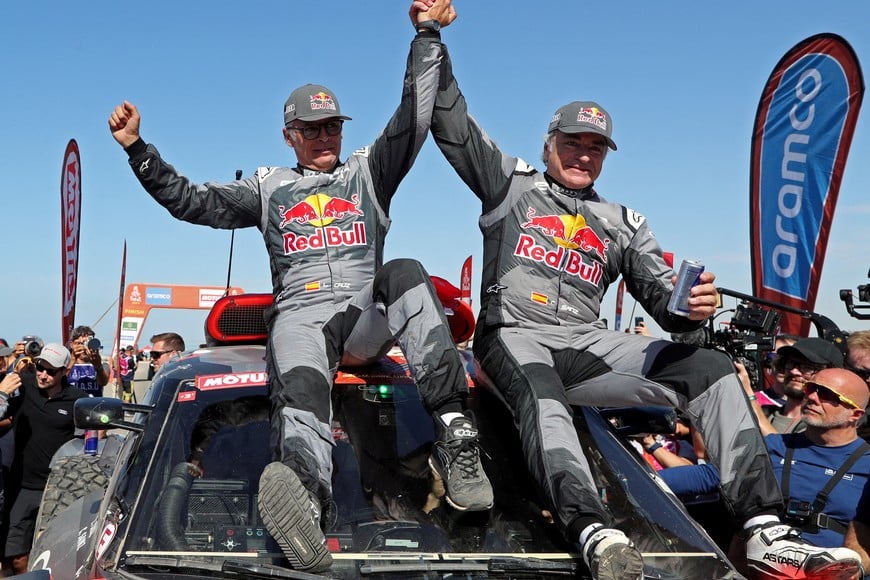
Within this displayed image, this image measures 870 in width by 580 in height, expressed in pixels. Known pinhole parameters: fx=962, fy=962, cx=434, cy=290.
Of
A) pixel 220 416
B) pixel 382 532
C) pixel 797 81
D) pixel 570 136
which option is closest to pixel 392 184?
pixel 570 136

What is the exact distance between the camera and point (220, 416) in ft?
11.2

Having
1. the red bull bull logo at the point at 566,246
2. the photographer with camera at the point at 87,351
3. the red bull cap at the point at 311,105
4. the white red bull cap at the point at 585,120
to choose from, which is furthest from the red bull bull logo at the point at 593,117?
the photographer with camera at the point at 87,351

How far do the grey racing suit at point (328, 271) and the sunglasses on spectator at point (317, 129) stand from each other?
0.16 meters

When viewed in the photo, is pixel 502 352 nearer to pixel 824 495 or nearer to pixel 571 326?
pixel 571 326

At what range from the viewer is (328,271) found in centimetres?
398

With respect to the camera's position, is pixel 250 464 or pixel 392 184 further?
pixel 392 184

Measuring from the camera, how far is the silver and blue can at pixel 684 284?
335 cm

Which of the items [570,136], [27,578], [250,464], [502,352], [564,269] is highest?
[570,136]

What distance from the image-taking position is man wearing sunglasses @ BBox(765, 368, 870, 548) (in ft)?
12.7

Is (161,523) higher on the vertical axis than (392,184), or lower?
lower

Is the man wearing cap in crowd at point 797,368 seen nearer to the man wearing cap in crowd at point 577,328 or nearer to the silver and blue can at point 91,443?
the man wearing cap in crowd at point 577,328

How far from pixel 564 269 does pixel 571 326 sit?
0.23m

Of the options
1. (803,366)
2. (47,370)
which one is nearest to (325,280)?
(803,366)

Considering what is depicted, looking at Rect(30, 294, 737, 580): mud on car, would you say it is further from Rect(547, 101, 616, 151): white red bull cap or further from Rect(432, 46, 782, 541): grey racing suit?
Rect(547, 101, 616, 151): white red bull cap
